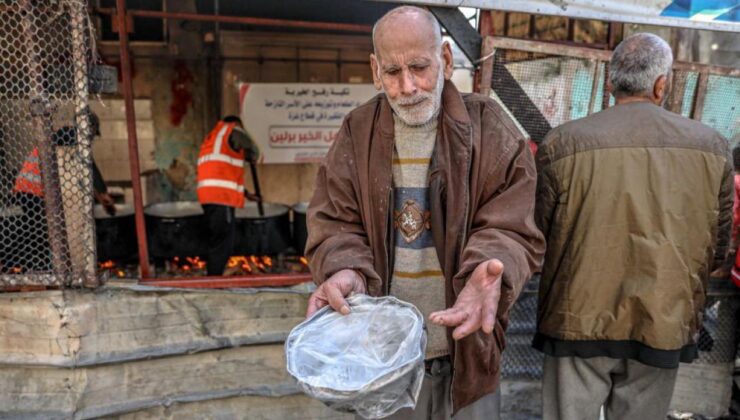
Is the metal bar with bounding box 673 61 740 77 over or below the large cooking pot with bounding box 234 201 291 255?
over

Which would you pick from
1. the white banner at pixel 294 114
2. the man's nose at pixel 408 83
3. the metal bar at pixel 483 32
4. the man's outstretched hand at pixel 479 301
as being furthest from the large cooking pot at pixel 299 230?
the man's outstretched hand at pixel 479 301

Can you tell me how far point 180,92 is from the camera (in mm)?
6586

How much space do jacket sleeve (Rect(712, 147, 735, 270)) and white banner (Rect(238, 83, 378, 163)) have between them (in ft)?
16.0

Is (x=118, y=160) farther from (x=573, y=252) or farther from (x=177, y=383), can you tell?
(x=573, y=252)

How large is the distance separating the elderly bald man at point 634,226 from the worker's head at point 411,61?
2.62 ft

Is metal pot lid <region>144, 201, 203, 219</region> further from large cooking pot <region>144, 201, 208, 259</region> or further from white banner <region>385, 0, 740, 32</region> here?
white banner <region>385, 0, 740, 32</region>

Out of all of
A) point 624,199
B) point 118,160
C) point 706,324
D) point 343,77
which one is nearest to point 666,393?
point 624,199

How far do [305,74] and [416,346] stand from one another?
5.66 meters

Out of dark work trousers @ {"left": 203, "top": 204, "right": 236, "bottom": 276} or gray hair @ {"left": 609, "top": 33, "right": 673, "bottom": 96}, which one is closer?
gray hair @ {"left": 609, "top": 33, "right": 673, "bottom": 96}

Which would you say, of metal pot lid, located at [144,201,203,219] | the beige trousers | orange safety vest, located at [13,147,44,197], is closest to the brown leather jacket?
the beige trousers

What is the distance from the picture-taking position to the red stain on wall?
6531 millimetres

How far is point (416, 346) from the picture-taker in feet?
5.38

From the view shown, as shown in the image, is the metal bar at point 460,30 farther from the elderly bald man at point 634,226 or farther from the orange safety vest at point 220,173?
the orange safety vest at point 220,173

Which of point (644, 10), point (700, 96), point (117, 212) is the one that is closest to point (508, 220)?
point (644, 10)
